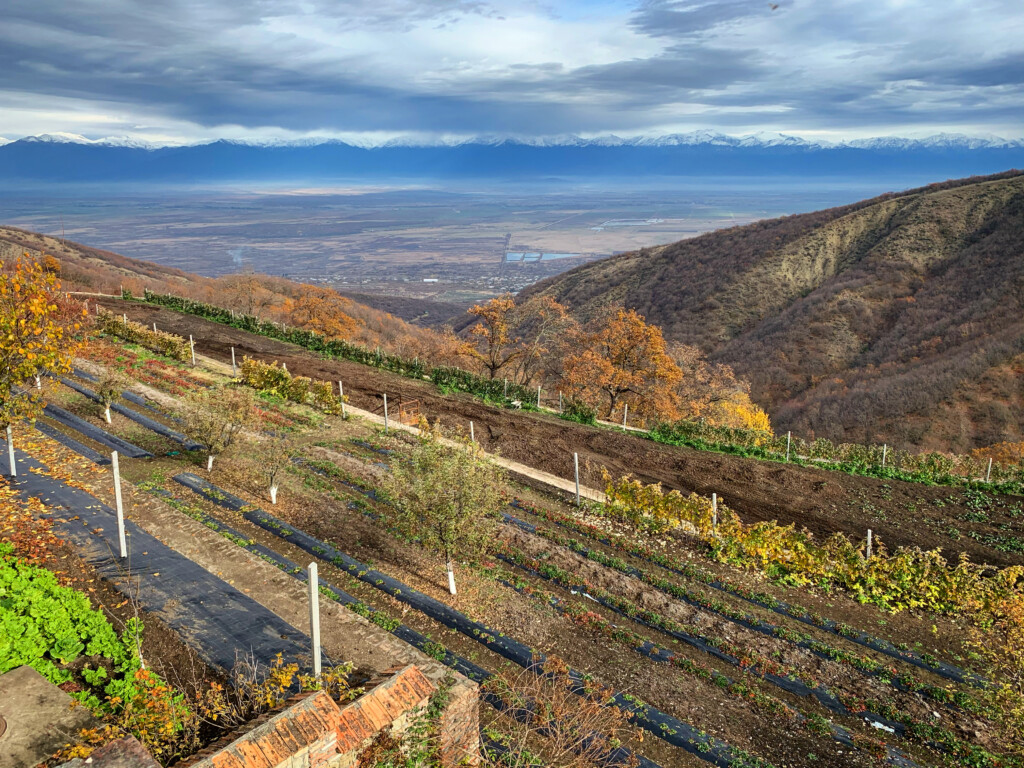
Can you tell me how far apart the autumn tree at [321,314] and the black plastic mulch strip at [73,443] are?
1418 inches

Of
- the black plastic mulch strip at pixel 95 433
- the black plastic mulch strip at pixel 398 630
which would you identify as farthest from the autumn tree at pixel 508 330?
the black plastic mulch strip at pixel 398 630

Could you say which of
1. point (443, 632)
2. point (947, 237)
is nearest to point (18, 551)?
point (443, 632)

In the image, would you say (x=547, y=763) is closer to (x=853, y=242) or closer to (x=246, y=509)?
(x=246, y=509)

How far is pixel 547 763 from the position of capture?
8.00 meters

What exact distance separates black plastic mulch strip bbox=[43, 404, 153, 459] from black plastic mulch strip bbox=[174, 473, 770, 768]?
6.75 ft

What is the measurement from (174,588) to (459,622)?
4.56 m

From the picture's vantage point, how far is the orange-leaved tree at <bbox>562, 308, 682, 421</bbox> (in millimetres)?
34906

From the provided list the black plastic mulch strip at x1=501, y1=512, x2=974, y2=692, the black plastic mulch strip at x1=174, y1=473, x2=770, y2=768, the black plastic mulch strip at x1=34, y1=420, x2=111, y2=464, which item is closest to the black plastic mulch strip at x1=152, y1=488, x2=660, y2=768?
the black plastic mulch strip at x1=174, y1=473, x2=770, y2=768

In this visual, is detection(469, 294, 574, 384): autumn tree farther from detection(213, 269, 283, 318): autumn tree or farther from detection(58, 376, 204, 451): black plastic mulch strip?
detection(213, 269, 283, 318): autumn tree

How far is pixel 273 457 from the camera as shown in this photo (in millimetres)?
17453

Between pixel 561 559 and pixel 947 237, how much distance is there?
82343mm

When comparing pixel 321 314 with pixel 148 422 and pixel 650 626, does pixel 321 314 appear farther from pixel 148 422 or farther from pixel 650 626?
pixel 650 626

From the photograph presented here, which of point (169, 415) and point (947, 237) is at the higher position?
point (947, 237)

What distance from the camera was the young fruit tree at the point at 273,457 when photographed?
630 inches
